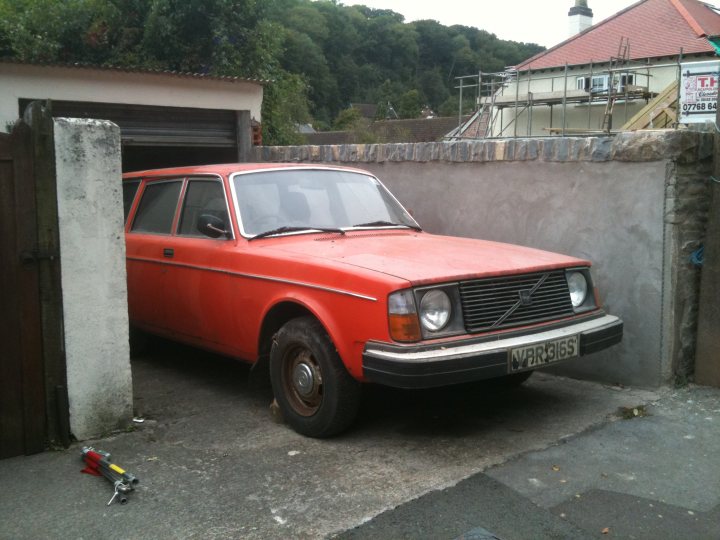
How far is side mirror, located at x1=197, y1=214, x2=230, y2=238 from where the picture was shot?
542cm

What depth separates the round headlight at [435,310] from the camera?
4.23 m

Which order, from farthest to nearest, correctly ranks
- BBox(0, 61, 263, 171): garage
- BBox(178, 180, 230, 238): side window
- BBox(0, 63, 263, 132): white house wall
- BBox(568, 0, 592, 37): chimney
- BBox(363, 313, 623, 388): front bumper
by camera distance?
BBox(568, 0, 592, 37): chimney, BBox(0, 61, 263, 171): garage, BBox(0, 63, 263, 132): white house wall, BBox(178, 180, 230, 238): side window, BBox(363, 313, 623, 388): front bumper

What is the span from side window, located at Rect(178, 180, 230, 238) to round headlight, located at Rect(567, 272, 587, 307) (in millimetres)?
2477

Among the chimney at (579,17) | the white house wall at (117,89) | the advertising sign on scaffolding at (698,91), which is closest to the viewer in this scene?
the advertising sign on scaffolding at (698,91)

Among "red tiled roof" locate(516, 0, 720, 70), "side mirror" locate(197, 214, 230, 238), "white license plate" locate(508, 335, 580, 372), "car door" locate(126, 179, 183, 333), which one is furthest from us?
"red tiled roof" locate(516, 0, 720, 70)

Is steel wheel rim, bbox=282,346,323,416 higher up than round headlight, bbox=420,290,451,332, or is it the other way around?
round headlight, bbox=420,290,451,332

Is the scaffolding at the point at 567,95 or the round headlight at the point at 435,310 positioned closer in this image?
the round headlight at the point at 435,310

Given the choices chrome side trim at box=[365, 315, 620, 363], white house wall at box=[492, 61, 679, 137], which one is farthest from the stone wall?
white house wall at box=[492, 61, 679, 137]

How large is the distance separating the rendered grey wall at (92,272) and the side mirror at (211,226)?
2.81 ft

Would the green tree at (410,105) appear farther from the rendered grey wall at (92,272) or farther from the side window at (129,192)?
the rendered grey wall at (92,272)

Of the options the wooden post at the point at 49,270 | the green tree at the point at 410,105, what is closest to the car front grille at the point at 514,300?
the wooden post at the point at 49,270

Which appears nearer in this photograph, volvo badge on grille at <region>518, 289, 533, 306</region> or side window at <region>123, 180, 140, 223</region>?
volvo badge on grille at <region>518, 289, 533, 306</region>

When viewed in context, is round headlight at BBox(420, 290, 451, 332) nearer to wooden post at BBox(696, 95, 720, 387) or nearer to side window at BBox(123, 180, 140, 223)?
wooden post at BBox(696, 95, 720, 387)

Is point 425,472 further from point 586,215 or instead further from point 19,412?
point 586,215
